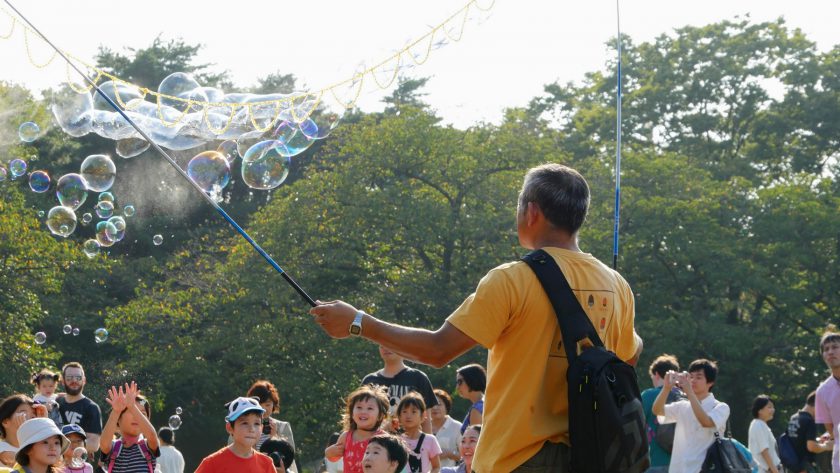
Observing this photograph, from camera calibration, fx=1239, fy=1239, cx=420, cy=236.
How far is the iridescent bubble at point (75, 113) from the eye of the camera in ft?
28.8

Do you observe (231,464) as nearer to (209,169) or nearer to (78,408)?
(209,169)

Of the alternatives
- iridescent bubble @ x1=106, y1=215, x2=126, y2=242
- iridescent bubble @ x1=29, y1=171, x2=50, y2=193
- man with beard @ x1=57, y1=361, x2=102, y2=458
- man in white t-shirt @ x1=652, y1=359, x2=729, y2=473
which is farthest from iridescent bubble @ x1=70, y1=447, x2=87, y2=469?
man in white t-shirt @ x1=652, y1=359, x2=729, y2=473

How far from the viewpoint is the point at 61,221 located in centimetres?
995

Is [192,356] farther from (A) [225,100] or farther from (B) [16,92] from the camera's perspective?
(A) [225,100]

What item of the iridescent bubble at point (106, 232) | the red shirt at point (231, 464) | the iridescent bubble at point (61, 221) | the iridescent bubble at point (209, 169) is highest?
the iridescent bubble at point (209, 169)

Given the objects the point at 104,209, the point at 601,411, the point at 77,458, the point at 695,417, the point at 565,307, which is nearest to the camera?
the point at 601,411

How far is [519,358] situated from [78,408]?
20.9 ft

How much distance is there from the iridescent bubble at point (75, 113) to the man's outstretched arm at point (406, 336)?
547 cm

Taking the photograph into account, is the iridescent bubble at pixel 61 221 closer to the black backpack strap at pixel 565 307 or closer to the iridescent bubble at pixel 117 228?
the iridescent bubble at pixel 117 228

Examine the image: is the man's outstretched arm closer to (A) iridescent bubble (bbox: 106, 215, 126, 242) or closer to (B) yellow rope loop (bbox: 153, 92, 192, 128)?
(B) yellow rope loop (bbox: 153, 92, 192, 128)

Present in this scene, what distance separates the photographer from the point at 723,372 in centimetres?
2602

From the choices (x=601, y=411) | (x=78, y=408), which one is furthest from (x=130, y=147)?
(x=601, y=411)

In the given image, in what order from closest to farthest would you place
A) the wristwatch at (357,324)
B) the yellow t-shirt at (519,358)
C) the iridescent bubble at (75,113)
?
the yellow t-shirt at (519,358) → the wristwatch at (357,324) → the iridescent bubble at (75,113)

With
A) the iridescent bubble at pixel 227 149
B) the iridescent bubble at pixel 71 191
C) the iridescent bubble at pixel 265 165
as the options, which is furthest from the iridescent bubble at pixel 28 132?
the iridescent bubble at pixel 265 165
